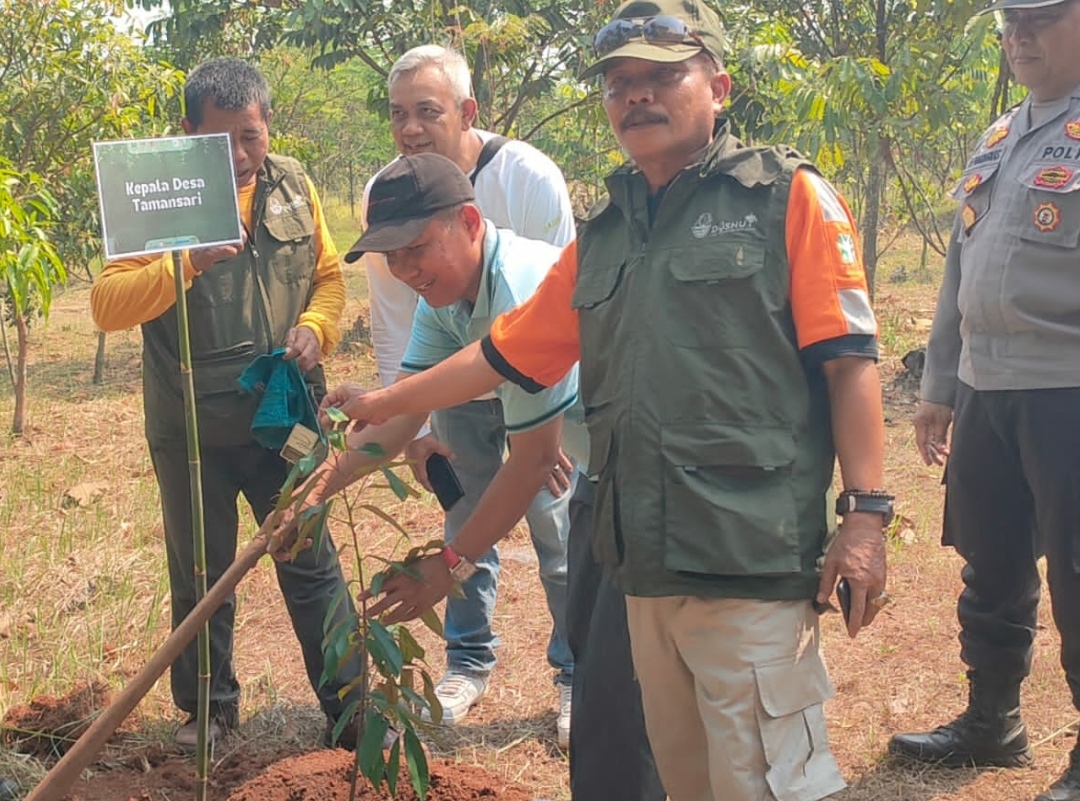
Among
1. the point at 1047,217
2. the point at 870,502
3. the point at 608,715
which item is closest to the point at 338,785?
the point at 608,715

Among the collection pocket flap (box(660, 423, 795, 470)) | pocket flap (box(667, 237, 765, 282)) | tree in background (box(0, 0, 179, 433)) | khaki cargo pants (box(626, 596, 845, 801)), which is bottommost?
khaki cargo pants (box(626, 596, 845, 801))

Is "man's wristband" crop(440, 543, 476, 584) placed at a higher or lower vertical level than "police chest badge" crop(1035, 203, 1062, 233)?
lower

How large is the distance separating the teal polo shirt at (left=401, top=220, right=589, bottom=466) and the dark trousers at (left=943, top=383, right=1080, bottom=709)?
3.04 ft

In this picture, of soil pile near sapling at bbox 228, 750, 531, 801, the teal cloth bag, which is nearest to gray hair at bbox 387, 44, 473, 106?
the teal cloth bag

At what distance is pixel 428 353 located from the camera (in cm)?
255

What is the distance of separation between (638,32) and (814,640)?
1.02 meters

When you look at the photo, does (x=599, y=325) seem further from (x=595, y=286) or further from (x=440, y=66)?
(x=440, y=66)

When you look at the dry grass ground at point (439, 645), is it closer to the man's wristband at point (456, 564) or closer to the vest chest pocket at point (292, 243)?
the man's wristband at point (456, 564)

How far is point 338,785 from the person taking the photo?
260 centimetres

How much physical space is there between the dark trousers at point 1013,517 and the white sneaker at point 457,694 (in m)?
1.34

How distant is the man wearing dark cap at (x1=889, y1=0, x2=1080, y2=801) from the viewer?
7.84ft

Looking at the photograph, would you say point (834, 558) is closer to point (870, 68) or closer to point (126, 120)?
point (870, 68)

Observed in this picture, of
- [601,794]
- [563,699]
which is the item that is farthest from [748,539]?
[563,699]

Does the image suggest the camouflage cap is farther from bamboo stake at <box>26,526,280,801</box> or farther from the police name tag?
bamboo stake at <box>26,526,280,801</box>
